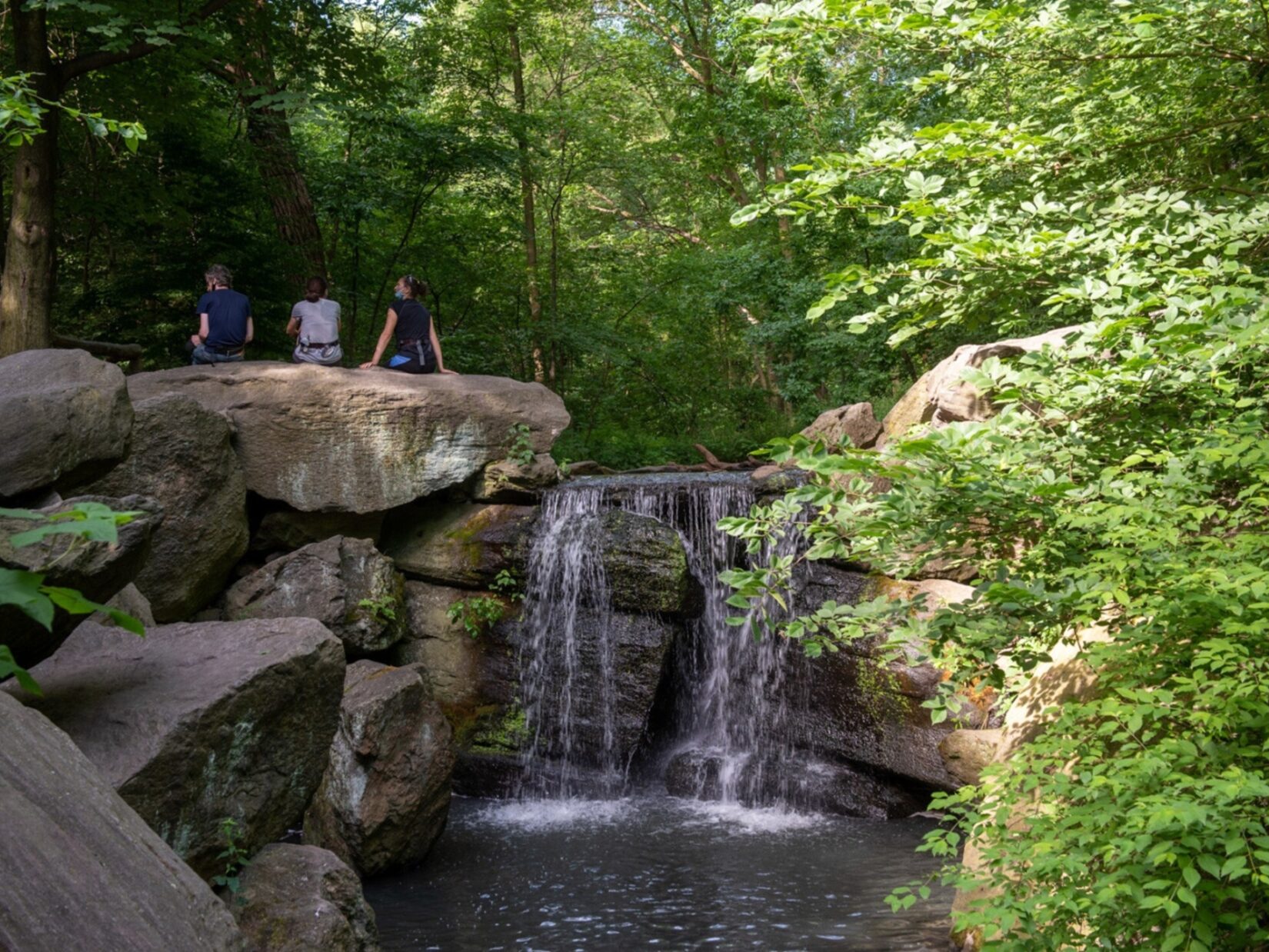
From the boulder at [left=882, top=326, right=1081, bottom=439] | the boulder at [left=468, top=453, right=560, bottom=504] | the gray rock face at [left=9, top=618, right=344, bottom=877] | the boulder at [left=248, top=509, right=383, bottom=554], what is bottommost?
the gray rock face at [left=9, top=618, right=344, bottom=877]

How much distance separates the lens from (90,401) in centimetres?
582

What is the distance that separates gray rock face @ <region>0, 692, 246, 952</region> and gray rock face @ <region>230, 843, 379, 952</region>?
2.28m

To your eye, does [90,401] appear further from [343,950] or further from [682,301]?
[682,301]

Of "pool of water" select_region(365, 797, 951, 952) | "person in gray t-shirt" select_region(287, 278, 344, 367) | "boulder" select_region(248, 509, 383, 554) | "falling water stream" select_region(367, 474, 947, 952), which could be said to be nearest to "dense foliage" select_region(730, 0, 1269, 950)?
"falling water stream" select_region(367, 474, 947, 952)

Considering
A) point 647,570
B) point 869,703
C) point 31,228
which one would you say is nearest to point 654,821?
point 869,703

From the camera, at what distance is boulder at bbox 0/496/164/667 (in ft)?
13.5

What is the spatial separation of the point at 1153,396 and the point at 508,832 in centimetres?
583

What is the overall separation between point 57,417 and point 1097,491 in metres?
5.06

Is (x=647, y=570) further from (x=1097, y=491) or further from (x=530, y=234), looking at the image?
(x=530, y=234)

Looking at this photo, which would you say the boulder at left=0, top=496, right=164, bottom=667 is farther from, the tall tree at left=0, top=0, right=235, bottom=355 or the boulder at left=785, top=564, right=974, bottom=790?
the boulder at left=785, top=564, right=974, bottom=790

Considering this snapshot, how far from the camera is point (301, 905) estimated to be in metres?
4.71

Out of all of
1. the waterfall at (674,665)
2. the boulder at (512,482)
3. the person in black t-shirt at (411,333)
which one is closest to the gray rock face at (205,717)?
the waterfall at (674,665)

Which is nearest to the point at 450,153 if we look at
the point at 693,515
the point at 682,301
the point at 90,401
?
the point at 682,301

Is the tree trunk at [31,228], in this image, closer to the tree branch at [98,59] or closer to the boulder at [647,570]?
the tree branch at [98,59]
